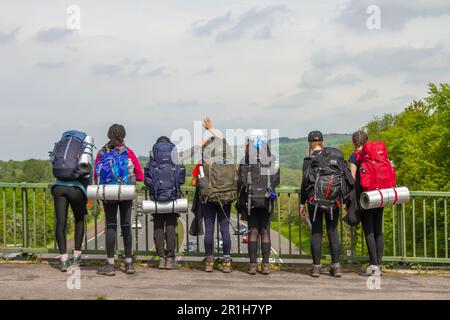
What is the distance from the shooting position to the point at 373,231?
9.26 meters

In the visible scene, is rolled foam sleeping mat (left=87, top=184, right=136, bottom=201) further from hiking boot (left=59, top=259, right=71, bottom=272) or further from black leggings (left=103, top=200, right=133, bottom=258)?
hiking boot (left=59, top=259, right=71, bottom=272)

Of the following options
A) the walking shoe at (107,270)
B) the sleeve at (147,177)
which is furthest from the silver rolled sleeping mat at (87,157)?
the walking shoe at (107,270)

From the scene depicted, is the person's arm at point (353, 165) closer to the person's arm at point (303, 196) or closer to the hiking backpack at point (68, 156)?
the person's arm at point (303, 196)

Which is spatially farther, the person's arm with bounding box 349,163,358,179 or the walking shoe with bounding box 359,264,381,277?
the walking shoe with bounding box 359,264,381,277

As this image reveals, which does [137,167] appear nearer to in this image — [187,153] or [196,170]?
[187,153]

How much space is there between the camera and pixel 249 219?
9086mm

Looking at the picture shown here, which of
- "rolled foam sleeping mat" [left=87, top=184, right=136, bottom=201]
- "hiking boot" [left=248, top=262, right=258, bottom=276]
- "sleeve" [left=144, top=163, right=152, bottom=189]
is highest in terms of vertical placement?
"sleeve" [left=144, top=163, right=152, bottom=189]

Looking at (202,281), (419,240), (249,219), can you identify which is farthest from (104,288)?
(419,240)

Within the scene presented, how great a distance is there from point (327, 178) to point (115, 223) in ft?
10.1

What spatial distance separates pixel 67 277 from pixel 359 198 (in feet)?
14.1

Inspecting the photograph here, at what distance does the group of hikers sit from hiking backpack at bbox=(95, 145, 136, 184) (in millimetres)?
14

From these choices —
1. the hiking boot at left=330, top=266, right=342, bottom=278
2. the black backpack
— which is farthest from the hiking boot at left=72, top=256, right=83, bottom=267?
the hiking boot at left=330, top=266, right=342, bottom=278

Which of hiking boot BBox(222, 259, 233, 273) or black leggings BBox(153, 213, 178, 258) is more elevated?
black leggings BBox(153, 213, 178, 258)

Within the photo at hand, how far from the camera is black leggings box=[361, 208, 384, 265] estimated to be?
919 cm
